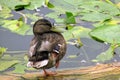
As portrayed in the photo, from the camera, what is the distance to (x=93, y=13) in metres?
5.36

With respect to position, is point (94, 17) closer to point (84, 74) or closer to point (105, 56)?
point (105, 56)

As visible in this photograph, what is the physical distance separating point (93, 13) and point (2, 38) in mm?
1197

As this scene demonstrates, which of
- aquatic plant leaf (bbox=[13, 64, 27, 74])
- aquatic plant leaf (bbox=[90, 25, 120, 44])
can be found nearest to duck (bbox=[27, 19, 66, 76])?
aquatic plant leaf (bbox=[13, 64, 27, 74])

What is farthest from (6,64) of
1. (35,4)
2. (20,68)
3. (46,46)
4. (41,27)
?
(35,4)

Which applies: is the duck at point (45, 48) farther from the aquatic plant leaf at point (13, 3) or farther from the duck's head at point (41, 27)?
the aquatic plant leaf at point (13, 3)

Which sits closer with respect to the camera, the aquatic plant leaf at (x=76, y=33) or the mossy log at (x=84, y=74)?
the mossy log at (x=84, y=74)

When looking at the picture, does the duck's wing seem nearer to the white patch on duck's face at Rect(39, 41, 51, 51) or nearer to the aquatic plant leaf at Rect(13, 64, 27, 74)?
the white patch on duck's face at Rect(39, 41, 51, 51)

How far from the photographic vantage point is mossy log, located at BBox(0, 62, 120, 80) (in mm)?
4070

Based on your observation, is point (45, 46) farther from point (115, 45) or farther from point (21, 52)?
point (115, 45)

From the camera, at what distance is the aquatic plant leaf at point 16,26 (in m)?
4.93

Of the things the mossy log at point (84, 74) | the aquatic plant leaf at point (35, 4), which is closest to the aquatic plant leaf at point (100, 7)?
the aquatic plant leaf at point (35, 4)

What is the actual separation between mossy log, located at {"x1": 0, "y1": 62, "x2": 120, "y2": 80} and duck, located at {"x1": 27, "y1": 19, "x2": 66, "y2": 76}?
8 cm

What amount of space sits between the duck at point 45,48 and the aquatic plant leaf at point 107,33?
633 millimetres

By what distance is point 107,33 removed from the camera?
4.76 m
